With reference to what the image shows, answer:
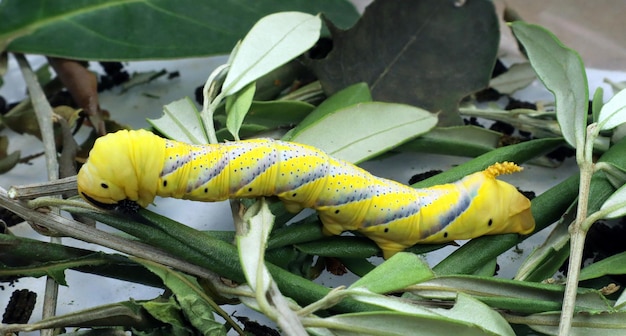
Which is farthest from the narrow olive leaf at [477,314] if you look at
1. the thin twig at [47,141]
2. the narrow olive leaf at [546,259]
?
the thin twig at [47,141]

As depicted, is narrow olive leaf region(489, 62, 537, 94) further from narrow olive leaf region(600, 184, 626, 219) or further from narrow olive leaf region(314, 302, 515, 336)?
narrow olive leaf region(314, 302, 515, 336)

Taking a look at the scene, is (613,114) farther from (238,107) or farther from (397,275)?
(238,107)

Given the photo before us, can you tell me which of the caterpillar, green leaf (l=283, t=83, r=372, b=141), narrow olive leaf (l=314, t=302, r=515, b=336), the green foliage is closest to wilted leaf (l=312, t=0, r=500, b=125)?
the green foliage

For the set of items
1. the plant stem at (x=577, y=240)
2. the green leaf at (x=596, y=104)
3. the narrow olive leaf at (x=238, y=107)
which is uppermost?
the narrow olive leaf at (x=238, y=107)

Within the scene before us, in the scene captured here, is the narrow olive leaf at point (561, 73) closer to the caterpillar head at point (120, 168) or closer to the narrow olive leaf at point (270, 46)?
the narrow olive leaf at point (270, 46)

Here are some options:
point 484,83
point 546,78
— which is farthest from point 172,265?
point 484,83

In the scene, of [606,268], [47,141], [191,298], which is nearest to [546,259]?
[606,268]
